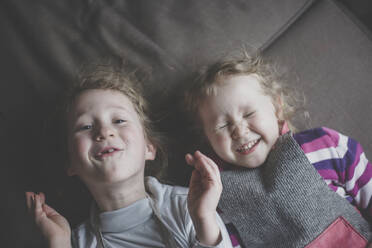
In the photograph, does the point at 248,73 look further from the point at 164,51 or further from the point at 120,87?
the point at 120,87

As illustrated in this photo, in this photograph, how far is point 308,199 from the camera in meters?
0.95

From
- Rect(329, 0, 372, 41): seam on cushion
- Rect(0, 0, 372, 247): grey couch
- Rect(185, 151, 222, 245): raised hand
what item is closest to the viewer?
Rect(185, 151, 222, 245): raised hand

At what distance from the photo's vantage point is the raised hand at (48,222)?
913mm

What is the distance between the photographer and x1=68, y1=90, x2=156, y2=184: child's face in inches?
35.9

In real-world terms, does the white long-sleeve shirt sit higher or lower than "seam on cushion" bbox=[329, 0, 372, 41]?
lower

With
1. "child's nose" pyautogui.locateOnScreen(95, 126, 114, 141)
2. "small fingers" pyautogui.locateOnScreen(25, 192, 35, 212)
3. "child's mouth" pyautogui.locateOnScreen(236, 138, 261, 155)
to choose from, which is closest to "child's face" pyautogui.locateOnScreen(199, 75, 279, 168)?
"child's mouth" pyautogui.locateOnScreen(236, 138, 261, 155)

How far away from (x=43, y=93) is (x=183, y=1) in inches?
21.0

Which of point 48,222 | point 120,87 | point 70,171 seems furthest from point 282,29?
point 48,222

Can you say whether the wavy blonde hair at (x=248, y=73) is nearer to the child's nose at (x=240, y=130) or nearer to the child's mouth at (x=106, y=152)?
the child's nose at (x=240, y=130)

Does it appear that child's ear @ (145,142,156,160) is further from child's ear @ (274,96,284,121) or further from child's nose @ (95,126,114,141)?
child's ear @ (274,96,284,121)

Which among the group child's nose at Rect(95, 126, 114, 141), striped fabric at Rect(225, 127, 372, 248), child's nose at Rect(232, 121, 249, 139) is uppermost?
child's nose at Rect(95, 126, 114, 141)

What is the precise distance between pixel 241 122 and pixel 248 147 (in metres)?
0.08

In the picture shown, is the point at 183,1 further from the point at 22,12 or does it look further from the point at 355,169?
the point at 355,169

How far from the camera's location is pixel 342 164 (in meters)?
1.00
